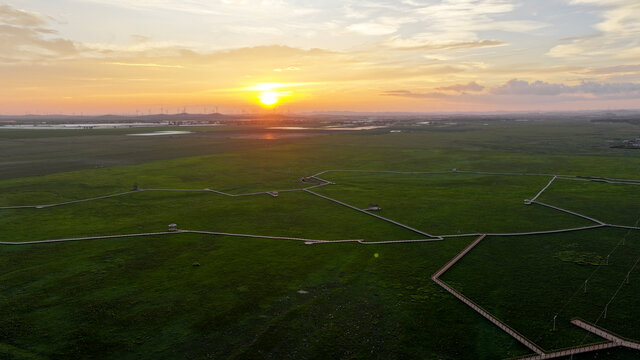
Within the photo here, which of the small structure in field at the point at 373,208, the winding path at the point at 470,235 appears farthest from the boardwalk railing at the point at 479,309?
the small structure in field at the point at 373,208

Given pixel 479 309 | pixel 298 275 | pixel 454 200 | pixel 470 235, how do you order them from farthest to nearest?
pixel 454 200 < pixel 470 235 < pixel 298 275 < pixel 479 309

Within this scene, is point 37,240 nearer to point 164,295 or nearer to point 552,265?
point 164,295

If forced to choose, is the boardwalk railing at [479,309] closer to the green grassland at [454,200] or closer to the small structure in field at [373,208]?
the green grassland at [454,200]

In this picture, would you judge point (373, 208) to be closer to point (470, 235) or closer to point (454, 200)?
point (454, 200)

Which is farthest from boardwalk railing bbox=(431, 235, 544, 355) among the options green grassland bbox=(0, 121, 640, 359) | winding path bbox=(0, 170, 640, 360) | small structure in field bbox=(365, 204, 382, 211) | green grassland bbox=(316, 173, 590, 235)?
small structure in field bbox=(365, 204, 382, 211)

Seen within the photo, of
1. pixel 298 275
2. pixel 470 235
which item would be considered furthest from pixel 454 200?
pixel 298 275

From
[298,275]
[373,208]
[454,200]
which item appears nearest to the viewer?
[298,275]

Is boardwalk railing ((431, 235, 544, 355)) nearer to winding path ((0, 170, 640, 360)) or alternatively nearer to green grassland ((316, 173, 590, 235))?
winding path ((0, 170, 640, 360))

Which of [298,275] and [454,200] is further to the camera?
[454,200]
